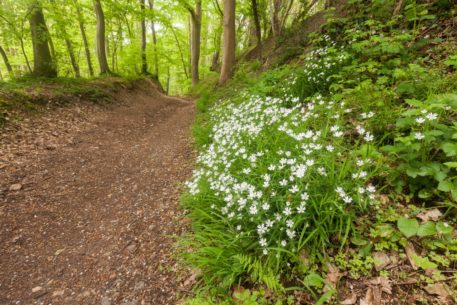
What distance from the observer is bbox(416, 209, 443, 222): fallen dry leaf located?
193 cm

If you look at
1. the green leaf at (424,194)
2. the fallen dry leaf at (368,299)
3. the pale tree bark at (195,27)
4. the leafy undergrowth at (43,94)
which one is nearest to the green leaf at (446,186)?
the green leaf at (424,194)

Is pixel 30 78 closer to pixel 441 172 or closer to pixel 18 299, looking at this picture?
pixel 18 299

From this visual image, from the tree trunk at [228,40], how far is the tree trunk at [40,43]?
612 centimetres

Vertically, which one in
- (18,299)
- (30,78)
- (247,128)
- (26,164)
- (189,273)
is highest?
(30,78)

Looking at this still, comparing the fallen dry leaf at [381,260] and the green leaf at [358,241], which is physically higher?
the green leaf at [358,241]

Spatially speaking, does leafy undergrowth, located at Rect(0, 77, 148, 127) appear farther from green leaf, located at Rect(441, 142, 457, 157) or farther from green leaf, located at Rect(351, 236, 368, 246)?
green leaf, located at Rect(441, 142, 457, 157)

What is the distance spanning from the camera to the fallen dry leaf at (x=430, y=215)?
1.93 m

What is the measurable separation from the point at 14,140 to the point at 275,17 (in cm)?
969

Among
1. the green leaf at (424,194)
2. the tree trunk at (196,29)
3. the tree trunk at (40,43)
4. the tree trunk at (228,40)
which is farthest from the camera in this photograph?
the tree trunk at (196,29)

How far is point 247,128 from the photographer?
12.0 ft

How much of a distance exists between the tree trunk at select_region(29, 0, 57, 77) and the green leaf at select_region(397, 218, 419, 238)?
1037 cm

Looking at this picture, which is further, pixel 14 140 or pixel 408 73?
pixel 14 140

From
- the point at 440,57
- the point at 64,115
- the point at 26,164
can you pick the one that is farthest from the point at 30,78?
the point at 440,57

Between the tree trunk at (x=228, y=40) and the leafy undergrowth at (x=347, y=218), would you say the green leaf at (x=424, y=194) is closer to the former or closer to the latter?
the leafy undergrowth at (x=347, y=218)
